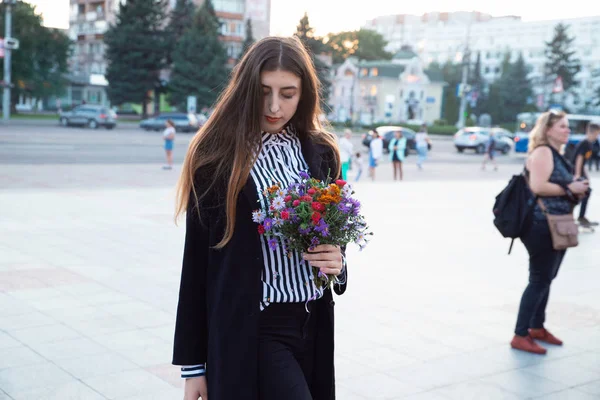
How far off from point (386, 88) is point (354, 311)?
95484 millimetres

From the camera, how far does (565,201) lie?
5637 millimetres

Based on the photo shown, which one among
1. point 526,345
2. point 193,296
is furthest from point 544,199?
point 193,296

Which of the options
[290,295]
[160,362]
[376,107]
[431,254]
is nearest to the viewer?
[290,295]

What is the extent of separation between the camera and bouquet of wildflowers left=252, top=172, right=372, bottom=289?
2229mm

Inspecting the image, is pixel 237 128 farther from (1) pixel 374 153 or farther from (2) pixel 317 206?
(1) pixel 374 153

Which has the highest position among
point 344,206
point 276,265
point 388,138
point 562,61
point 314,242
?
point 562,61

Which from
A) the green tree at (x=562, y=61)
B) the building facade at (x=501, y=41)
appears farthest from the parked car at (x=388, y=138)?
the green tree at (x=562, y=61)

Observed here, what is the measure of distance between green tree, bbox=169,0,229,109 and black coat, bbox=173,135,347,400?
2196 inches

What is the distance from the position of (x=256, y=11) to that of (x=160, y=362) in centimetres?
8091

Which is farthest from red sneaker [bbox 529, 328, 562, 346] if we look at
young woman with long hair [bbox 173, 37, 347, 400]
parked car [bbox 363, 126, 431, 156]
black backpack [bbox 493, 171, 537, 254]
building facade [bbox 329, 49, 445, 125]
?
building facade [bbox 329, 49, 445, 125]

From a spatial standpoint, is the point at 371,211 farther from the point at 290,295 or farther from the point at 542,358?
the point at 290,295

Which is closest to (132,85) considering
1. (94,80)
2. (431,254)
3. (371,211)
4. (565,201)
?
(94,80)

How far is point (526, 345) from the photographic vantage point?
5.59 m

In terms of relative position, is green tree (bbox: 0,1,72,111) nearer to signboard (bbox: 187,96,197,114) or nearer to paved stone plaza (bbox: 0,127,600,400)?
signboard (bbox: 187,96,197,114)
